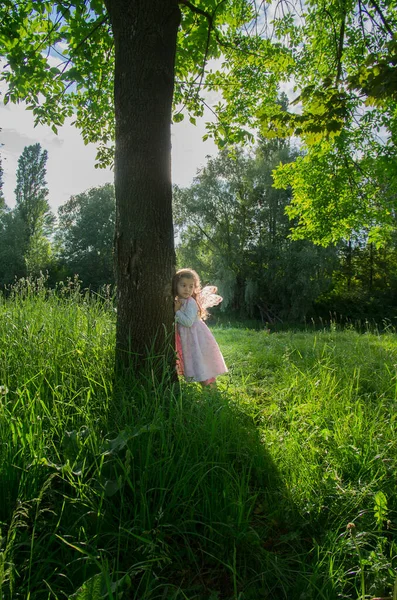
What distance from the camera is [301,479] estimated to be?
84.4 inches

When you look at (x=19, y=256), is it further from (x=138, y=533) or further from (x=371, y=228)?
(x=138, y=533)

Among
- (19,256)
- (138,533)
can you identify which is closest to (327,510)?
(138,533)

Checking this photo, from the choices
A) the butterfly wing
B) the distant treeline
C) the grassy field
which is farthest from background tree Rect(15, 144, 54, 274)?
the grassy field

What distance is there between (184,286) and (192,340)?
0.61 metres

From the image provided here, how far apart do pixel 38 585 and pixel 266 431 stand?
174 centimetres

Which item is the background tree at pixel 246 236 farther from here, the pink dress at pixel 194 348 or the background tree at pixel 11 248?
the pink dress at pixel 194 348

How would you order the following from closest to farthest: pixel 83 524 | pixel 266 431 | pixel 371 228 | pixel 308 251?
pixel 83 524
pixel 266 431
pixel 371 228
pixel 308 251

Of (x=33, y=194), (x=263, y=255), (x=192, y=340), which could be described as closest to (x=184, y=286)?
(x=192, y=340)

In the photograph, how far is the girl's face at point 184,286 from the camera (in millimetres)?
4051

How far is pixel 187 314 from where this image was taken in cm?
405

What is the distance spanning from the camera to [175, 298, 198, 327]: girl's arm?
401 cm

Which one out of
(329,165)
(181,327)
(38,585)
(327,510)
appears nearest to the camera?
(38,585)

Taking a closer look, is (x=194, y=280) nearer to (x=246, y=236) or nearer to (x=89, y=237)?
(x=246, y=236)

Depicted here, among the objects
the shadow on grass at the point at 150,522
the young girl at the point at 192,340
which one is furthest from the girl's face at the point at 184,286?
the shadow on grass at the point at 150,522
